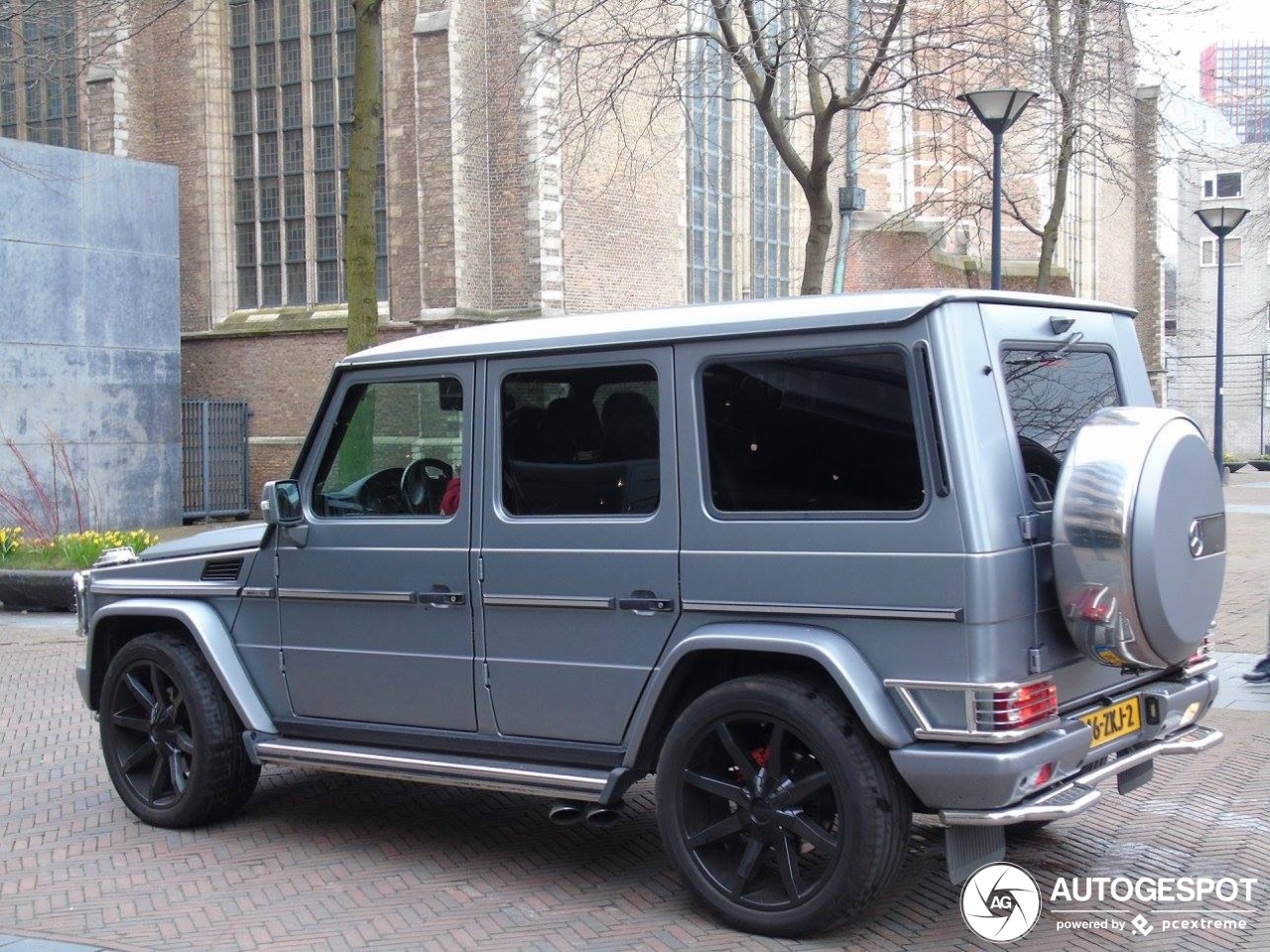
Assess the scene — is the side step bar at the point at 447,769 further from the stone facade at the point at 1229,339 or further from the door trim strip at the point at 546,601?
the stone facade at the point at 1229,339

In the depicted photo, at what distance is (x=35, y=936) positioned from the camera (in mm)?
4934

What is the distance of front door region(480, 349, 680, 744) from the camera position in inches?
196

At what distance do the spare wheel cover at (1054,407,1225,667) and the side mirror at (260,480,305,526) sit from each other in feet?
10.3

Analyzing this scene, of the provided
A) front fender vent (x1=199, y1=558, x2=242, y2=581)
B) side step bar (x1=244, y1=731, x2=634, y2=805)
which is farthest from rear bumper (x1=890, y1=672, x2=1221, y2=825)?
front fender vent (x1=199, y1=558, x2=242, y2=581)

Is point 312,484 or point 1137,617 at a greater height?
point 312,484

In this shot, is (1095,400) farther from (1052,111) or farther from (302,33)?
(302,33)

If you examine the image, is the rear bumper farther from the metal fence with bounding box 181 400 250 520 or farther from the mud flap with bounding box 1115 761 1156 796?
the metal fence with bounding box 181 400 250 520

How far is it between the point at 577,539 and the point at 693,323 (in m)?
0.91

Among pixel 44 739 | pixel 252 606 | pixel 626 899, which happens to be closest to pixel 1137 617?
pixel 626 899

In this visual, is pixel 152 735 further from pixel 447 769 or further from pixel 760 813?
pixel 760 813

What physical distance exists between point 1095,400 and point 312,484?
10.5ft

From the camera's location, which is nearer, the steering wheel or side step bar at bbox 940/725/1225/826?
side step bar at bbox 940/725/1225/826

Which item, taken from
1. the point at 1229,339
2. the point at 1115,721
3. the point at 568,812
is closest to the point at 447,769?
the point at 568,812

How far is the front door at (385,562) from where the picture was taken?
5457mm
